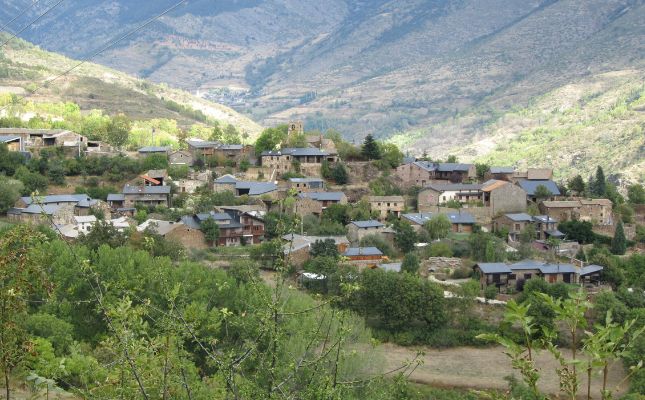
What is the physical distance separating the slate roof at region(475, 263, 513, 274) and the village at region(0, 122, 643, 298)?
74 mm

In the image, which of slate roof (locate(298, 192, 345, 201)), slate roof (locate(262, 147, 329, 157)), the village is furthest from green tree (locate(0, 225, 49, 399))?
slate roof (locate(262, 147, 329, 157))

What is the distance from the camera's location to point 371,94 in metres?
155

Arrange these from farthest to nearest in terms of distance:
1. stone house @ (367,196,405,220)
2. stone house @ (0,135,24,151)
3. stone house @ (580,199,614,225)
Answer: stone house @ (0,135,24,151), stone house @ (367,196,405,220), stone house @ (580,199,614,225)

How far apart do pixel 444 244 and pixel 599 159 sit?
48.0 m

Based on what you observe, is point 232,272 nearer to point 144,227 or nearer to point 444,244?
point 144,227

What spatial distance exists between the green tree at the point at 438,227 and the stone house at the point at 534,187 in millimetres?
6333

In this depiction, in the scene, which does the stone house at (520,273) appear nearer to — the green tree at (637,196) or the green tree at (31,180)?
the green tree at (637,196)

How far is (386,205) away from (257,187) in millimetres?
6133

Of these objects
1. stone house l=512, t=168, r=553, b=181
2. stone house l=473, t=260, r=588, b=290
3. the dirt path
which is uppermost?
stone house l=512, t=168, r=553, b=181

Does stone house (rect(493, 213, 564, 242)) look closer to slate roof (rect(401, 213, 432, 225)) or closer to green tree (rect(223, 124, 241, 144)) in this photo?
slate roof (rect(401, 213, 432, 225))

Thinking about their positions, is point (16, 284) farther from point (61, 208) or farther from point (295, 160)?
point (295, 160)

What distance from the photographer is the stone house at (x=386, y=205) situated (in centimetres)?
3981

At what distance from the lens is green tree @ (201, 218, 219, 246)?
116ft

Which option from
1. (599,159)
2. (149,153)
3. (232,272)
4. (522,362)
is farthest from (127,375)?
(599,159)
